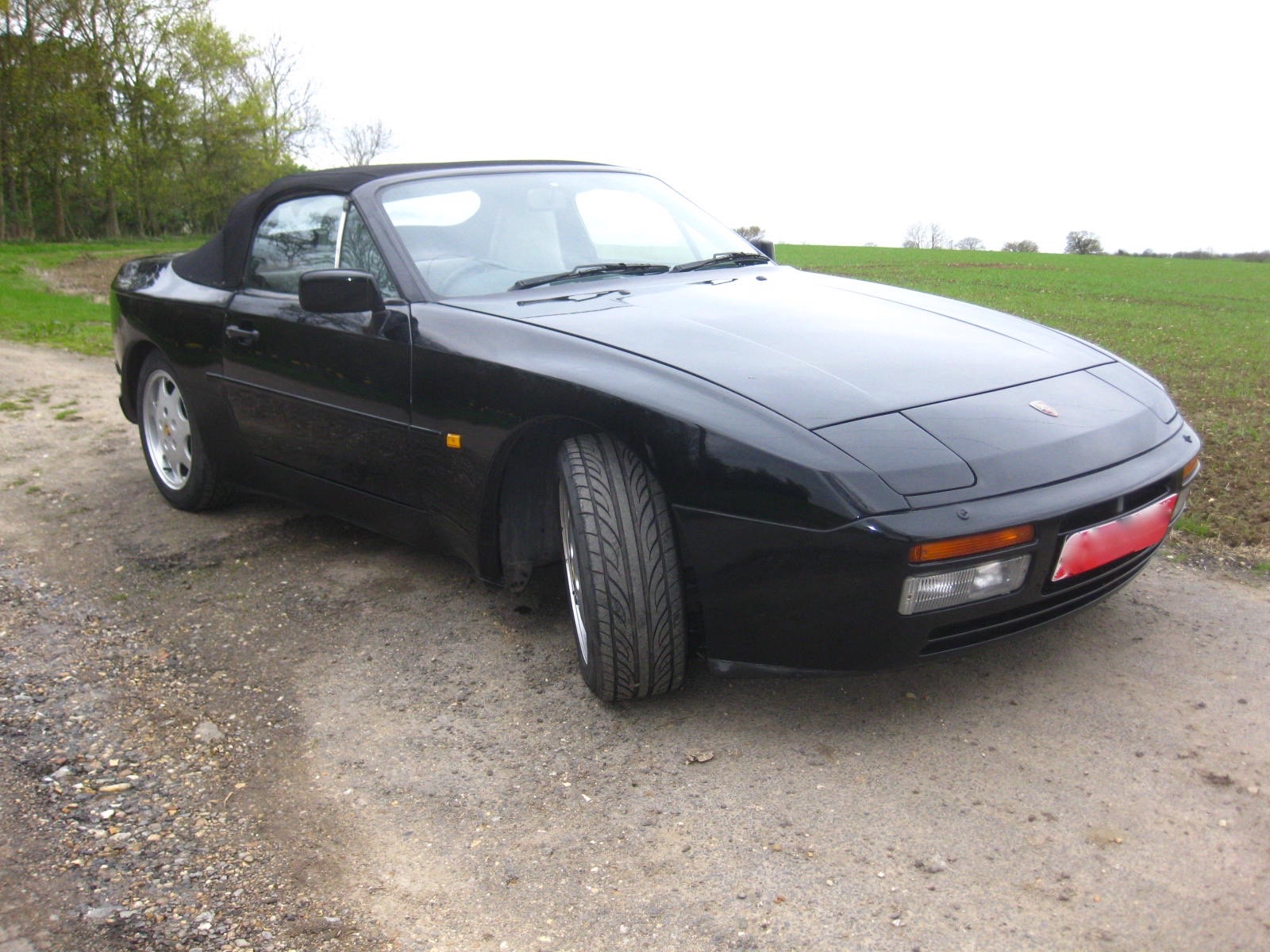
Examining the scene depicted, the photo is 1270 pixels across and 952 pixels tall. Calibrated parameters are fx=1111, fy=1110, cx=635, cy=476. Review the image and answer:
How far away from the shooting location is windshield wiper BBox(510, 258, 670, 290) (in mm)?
3580

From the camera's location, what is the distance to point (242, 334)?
4.10 metres

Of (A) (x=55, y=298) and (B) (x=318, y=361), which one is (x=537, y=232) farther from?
(A) (x=55, y=298)

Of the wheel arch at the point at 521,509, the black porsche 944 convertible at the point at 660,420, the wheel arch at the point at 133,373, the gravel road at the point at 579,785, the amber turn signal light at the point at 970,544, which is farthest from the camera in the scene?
the wheel arch at the point at 133,373

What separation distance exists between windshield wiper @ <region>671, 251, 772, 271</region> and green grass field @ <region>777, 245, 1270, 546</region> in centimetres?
199

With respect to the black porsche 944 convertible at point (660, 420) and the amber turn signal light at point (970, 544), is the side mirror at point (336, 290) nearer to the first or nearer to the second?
the black porsche 944 convertible at point (660, 420)

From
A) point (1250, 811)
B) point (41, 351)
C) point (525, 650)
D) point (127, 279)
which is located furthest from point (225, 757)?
point (41, 351)

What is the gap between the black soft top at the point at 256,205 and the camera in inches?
155

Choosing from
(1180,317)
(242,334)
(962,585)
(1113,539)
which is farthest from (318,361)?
(1180,317)

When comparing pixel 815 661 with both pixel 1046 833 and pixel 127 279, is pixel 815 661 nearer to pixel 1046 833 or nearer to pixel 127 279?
pixel 1046 833

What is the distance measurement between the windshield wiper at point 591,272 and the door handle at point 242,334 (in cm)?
111

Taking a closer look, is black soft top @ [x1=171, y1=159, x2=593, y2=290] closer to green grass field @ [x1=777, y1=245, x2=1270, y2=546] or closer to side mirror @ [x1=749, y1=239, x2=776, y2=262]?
side mirror @ [x1=749, y1=239, x2=776, y2=262]

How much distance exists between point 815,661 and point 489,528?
3.68ft

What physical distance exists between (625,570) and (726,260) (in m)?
1.79

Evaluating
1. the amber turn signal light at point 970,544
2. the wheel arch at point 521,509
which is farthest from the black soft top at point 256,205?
the amber turn signal light at point 970,544
